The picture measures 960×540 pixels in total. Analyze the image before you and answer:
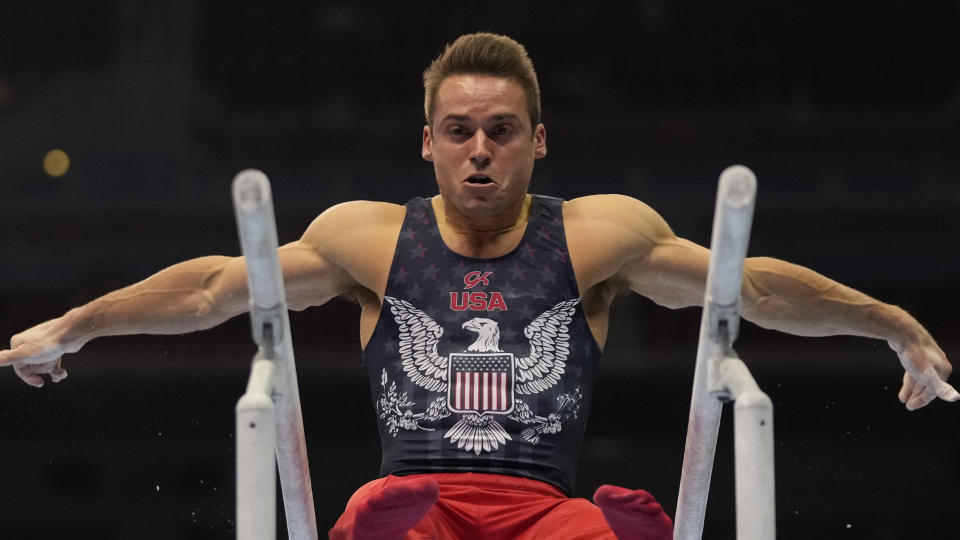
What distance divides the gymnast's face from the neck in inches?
1.1

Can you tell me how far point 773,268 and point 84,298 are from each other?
11.1 feet

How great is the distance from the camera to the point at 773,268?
2768 millimetres

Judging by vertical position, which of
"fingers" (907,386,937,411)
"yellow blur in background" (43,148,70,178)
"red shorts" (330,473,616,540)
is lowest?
"red shorts" (330,473,616,540)

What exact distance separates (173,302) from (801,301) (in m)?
1.49

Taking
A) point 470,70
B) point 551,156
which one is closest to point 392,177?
point 551,156

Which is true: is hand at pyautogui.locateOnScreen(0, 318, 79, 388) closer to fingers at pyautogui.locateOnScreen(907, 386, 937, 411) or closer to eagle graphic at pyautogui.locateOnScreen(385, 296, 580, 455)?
eagle graphic at pyautogui.locateOnScreen(385, 296, 580, 455)

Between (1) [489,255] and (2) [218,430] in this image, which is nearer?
(1) [489,255]

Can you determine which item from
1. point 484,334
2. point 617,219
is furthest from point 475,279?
point 617,219

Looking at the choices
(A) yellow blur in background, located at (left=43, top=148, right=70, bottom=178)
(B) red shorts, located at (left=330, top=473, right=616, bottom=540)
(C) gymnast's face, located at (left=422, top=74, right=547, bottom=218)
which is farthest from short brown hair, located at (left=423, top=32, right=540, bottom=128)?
(A) yellow blur in background, located at (left=43, top=148, right=70, bottom=178)

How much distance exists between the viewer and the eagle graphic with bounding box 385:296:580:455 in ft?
8.63

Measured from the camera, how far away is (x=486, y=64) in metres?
2.84

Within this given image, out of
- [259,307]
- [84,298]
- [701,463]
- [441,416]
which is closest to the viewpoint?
[259,307]

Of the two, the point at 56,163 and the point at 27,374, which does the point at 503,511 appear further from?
the point at 56,163

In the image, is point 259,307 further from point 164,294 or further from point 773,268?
point 773,268
